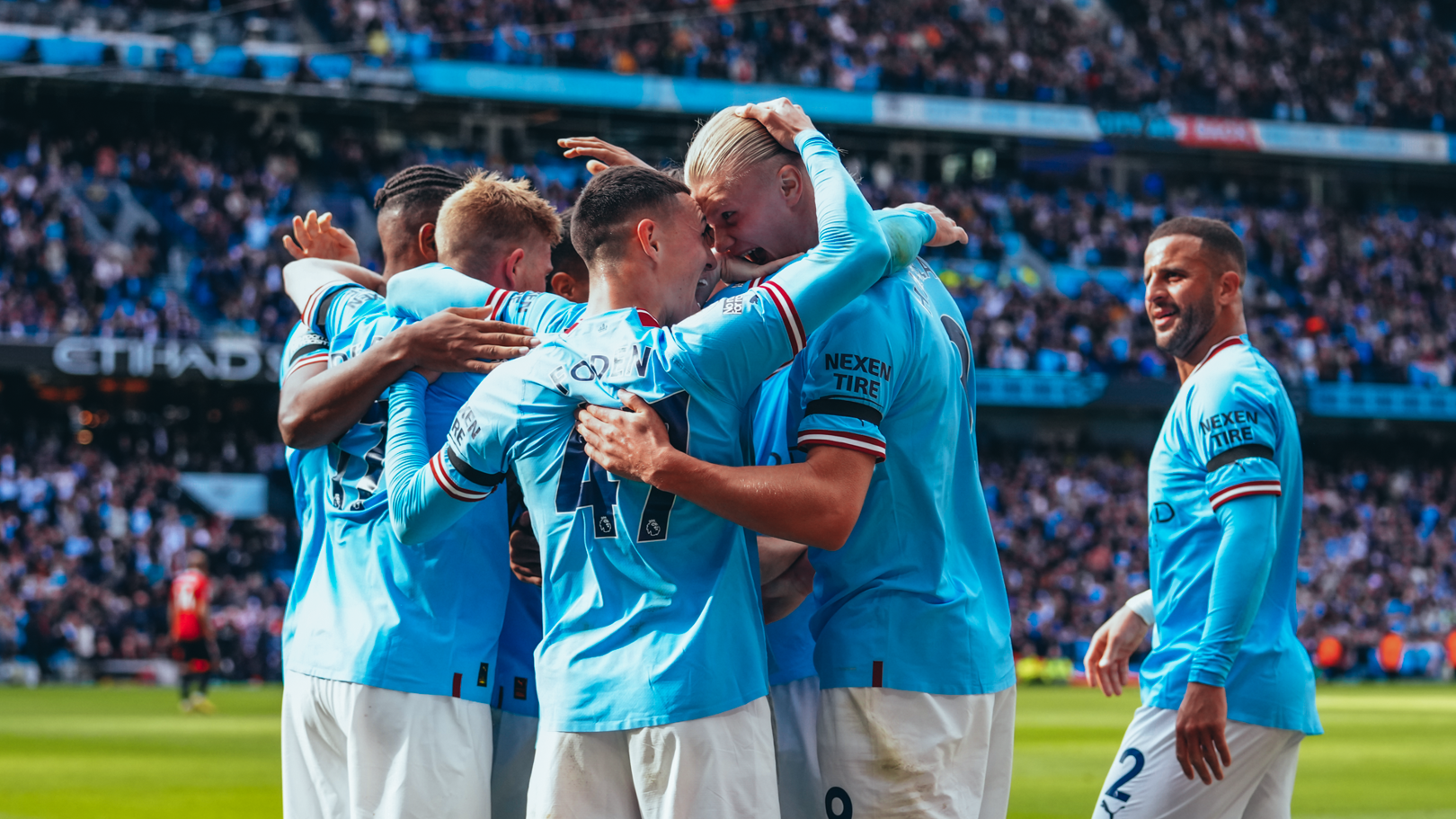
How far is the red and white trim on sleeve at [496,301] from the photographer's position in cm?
408

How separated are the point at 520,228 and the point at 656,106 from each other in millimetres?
32646

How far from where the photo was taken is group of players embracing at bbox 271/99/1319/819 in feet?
10.9

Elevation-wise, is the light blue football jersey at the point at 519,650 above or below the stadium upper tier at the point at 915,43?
below

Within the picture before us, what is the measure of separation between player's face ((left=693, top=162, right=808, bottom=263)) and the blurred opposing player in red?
1721 cm

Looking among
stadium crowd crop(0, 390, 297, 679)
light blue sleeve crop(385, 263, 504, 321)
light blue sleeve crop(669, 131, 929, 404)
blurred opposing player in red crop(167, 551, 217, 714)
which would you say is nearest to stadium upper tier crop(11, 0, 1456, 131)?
stadium crowd crop(0, 390, 297, 679)

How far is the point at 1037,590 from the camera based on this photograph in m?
33.1

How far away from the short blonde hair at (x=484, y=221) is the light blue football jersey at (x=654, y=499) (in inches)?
37.3

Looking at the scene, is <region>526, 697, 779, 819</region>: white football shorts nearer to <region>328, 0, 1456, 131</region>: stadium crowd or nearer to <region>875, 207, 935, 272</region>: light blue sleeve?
<region>875, 207, 935, 272</region>: light blue sleeve

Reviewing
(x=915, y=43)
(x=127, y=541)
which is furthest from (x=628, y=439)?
(x=915, y=43)

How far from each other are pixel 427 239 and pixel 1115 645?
2799mm

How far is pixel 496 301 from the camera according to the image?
4.12 metres

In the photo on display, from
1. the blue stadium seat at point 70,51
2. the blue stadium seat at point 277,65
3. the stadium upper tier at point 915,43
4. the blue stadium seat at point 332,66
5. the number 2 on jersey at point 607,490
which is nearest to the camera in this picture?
the number 2 on jersey at point 607,490

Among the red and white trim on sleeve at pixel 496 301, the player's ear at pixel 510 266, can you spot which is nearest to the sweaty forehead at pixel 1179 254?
the player's ear at pixel 510 266

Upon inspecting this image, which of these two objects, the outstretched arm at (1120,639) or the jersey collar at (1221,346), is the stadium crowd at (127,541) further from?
the jersey collar at (1221,346)
